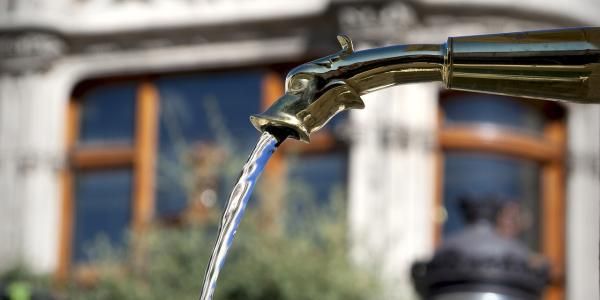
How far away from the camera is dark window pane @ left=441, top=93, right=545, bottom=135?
13062 millimetres

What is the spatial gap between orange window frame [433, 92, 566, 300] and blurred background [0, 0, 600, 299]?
0.05 ft

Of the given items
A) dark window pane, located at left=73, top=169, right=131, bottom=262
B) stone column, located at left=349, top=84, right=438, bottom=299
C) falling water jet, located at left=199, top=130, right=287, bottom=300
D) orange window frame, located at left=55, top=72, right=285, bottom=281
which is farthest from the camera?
dark window pane, located at left=73, top=169, right=131, bottom=262

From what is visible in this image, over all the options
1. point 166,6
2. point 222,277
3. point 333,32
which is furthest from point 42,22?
point 222,277

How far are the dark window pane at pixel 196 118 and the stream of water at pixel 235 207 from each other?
395 inches

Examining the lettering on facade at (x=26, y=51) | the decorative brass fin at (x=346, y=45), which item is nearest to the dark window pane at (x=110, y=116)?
the lettering on facade at (x=26, y=51)

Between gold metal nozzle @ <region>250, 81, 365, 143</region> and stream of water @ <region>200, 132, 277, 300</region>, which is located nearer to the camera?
gold metal nozzle @ <region>250, 81, 365, 143</region>

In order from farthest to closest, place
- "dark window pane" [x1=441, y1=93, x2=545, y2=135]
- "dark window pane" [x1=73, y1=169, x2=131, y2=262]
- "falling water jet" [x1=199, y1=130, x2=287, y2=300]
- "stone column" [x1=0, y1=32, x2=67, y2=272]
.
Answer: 1. "stone column" [x1=0, y1=32, x2=67, y2=272]
2. "dark window pane" [x1=73, y1=169, x2=131, y2=262]
3. "dark window pane" [x1=441, y1=93, x2=545, y2=135]
4. "falling water jet" [x1=199, y1=130, x2=287, y2=300]

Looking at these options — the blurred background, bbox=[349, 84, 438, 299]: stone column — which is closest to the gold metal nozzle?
the blurred background

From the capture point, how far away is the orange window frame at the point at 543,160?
42.5 ft

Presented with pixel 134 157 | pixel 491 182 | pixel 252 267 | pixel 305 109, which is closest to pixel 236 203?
pixel 305 109

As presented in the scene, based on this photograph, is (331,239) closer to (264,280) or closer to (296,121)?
(264,280)

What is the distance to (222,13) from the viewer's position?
45.4ft

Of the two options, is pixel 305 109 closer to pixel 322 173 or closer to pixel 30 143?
pixel 322 173

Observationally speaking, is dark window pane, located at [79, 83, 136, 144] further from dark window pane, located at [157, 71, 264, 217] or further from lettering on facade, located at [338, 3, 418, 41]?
lettering on facade, located at [338, 3, 418, 41]
